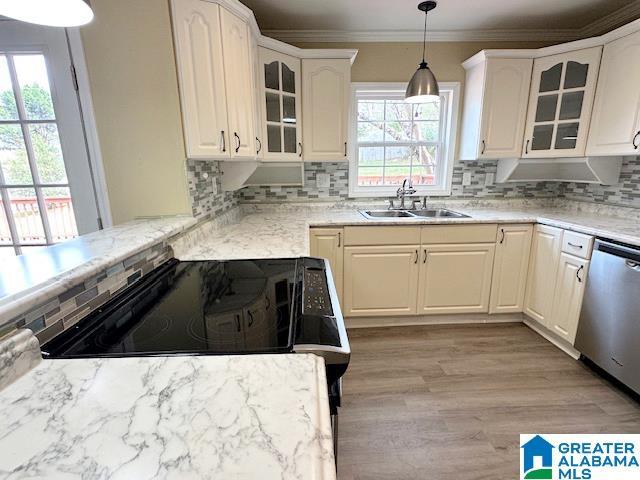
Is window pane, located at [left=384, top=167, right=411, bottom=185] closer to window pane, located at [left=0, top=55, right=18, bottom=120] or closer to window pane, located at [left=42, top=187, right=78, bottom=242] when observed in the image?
window pane, located at [left=42, top=187, right=78, bottom=242]

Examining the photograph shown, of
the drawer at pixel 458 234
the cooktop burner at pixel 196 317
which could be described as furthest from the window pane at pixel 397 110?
the cooktop burner at pixel 196 317

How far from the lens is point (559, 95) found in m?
2.42

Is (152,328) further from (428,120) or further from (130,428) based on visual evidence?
(428,120)

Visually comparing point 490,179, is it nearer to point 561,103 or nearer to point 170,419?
point 561,103

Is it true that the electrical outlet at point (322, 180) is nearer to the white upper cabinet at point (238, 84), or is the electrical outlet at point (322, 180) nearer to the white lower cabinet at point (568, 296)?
the white upper cabinet at point (238, 84)

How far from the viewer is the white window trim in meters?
2.76

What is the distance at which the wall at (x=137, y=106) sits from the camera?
1.52 m

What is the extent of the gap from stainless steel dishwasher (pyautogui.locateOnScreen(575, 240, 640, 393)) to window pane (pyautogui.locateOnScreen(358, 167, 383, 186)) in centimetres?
169

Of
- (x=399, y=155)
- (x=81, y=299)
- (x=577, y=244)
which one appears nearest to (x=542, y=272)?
(x=577, y=244)

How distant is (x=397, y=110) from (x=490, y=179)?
1.09 meters

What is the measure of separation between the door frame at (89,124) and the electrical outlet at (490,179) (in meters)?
3.01

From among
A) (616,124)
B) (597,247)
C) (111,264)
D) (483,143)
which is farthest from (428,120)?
(111,264)

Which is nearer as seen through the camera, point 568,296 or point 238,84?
point 238,84

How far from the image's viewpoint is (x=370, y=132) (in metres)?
2.93
